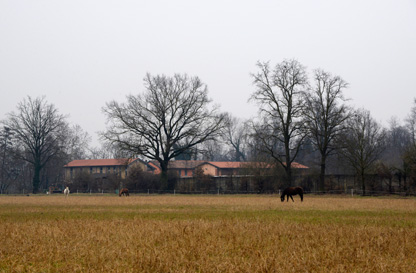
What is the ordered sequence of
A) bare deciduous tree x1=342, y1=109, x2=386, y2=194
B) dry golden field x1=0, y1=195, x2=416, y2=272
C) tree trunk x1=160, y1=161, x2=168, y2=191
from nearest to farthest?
dry golden field x1=0, y1=195, x2=416, y2=272 → bare deciduous tree x1=342, y1=109, x2=386, y2=194 → tree trunk x1=160, y1=161, x2=168, y2=191

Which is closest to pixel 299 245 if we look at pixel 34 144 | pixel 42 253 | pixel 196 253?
pixel 196 253

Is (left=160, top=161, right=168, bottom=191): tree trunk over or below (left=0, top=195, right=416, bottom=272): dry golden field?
over

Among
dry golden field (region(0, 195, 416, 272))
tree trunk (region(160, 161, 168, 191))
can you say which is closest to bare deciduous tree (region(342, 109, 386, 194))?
tree trunk (region(160, 161, 168, 191))

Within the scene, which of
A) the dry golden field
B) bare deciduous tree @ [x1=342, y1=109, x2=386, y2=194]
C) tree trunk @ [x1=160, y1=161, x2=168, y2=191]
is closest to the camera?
the dry golden field

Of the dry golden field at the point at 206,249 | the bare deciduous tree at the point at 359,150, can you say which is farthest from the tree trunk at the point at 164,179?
the dry golden field at the point at 206,249

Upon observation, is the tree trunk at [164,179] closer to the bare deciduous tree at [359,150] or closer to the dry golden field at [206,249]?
the bare deciduous tree at [359,150]

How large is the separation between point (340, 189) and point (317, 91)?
11.0m

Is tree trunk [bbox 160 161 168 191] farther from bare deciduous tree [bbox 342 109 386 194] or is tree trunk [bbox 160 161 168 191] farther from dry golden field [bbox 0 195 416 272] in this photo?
dry golden field [bbox 0 195 416 272]

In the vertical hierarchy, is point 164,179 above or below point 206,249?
above

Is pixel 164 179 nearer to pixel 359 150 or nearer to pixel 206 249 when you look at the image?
pixel 359 150

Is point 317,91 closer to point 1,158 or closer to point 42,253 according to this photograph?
point 42,253

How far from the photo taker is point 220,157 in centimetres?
14025

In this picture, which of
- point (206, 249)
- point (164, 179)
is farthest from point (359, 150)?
point (206, 249)

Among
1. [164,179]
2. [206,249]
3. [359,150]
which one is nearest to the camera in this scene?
[206,249]
